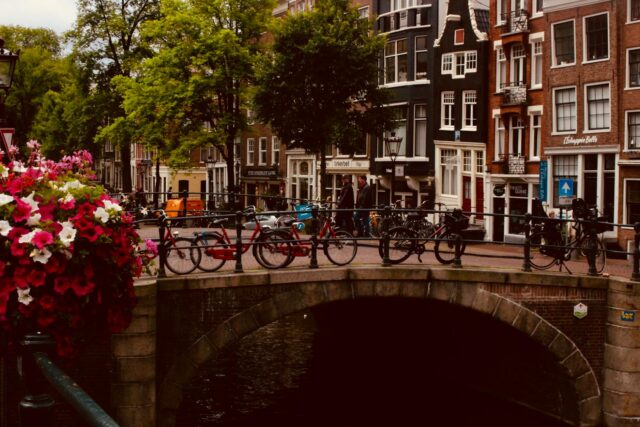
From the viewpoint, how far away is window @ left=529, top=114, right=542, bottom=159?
3016cm

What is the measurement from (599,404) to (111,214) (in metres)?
11.5

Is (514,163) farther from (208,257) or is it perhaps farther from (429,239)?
(208,257)

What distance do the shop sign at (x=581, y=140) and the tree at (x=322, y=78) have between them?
6023mm

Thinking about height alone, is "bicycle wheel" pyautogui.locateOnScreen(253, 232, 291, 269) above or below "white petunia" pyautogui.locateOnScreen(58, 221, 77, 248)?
below

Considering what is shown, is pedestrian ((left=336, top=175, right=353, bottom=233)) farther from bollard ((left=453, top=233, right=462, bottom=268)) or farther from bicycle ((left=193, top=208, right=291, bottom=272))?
bicycle ((left=193, top=208, right=291, bottom=272))

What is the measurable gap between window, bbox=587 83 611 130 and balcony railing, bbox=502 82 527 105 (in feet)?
10.9

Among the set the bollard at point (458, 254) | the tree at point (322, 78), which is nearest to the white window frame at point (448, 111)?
the tree at point (322, 78)

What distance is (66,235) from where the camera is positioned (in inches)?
165

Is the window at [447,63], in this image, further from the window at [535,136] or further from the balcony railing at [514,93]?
the window at [535,136]

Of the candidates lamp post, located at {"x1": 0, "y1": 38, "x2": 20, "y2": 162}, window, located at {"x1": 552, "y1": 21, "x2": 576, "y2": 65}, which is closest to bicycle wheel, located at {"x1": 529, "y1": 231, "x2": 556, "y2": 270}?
lamp post, located at {"x1": 0, "y1": 38, "x2": 20, "y2": 162}

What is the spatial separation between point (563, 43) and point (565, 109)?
6.93ft

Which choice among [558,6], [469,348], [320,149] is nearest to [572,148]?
[558,6]

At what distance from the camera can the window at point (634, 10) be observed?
1019 inches

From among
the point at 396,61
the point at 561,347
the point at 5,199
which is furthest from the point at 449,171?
the point at 5,199
